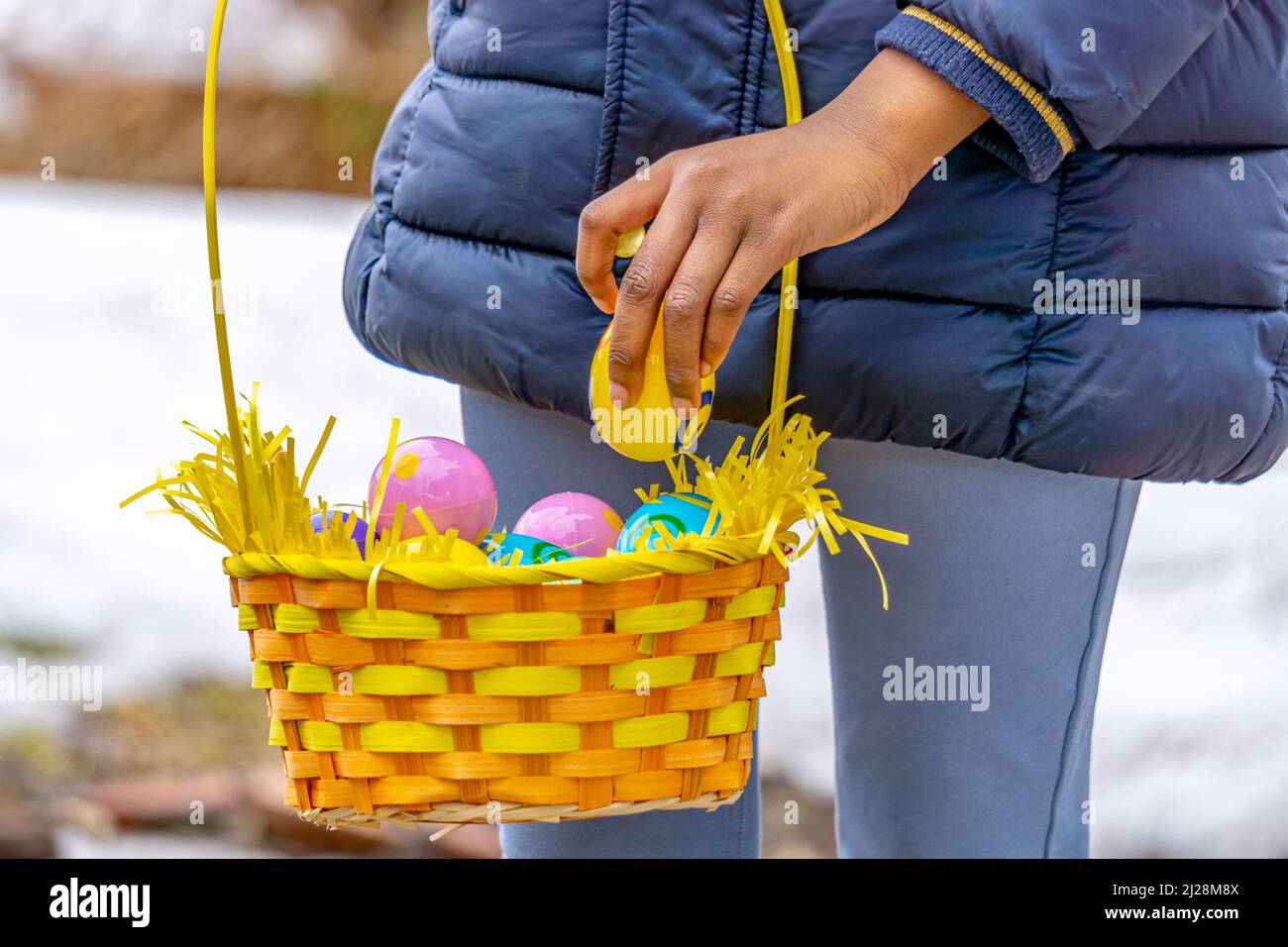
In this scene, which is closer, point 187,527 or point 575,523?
point 575,523

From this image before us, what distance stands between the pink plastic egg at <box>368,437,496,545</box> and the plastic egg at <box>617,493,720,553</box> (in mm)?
120

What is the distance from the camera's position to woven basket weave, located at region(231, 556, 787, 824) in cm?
73

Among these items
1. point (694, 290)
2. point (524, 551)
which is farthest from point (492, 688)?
point (694, 290)

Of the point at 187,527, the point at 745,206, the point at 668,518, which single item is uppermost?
the point at 187,527

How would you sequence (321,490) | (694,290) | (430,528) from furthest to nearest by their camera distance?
1. (321,490)
2. (430,528)
3. (694,290)

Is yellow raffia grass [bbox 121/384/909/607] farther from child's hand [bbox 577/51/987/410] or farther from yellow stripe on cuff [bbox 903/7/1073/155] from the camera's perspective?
yellow stripe on cuff [bbox 903/7/1073/155]

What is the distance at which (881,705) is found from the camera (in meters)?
0.95

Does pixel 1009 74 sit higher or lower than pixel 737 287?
higher

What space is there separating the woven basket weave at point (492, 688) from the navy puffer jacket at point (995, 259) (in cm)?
18

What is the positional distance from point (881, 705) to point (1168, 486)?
1.98 metres

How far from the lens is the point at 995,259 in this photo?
0.84m

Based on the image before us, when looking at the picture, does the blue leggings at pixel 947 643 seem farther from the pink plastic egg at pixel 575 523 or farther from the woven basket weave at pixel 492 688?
the woven basket weave at pixel 492 688

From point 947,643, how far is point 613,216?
1.33 feet

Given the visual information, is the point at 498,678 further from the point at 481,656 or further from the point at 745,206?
the point at 745,206
